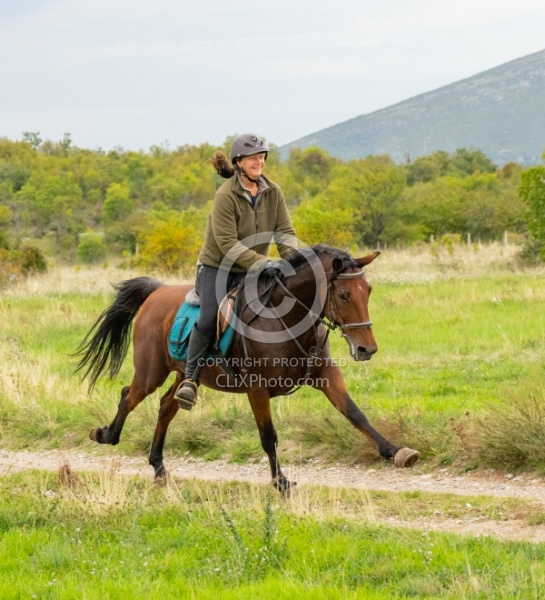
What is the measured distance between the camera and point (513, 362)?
12.6 meters

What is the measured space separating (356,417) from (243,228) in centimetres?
194

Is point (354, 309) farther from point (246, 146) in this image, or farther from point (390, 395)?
point (390, 395)

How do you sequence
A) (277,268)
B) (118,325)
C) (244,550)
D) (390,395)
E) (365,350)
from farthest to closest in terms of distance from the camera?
(390,395) < (118,325) < (277,268) < (365,350) < (244,550)

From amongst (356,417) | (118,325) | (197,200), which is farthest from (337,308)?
(197,200)

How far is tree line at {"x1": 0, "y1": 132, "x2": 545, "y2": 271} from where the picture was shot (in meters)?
34.7

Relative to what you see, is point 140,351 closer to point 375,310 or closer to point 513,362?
point 513,362

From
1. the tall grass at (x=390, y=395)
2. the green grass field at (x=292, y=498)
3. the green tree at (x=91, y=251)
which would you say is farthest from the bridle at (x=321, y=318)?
the green tree at (x=91, y=251)

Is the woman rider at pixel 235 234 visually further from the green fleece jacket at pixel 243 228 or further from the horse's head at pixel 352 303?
the horse's head at pixel 352 303

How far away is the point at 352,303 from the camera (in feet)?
23.0

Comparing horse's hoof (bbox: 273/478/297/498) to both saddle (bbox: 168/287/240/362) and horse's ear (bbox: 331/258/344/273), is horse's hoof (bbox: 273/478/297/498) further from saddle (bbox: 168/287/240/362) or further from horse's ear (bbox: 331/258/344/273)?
horse's ear (bbox: 331/258/344/273)

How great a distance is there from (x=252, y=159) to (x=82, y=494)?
3.15 meters

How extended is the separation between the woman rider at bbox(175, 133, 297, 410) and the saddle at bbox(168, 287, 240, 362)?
14 cm

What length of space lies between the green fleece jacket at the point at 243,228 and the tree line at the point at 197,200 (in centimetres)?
1553

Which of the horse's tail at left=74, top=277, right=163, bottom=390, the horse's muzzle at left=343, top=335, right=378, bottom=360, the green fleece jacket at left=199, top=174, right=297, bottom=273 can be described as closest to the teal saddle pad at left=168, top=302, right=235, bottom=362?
the green fleece jacket at left=199, top=174, right=297, bottom=273
